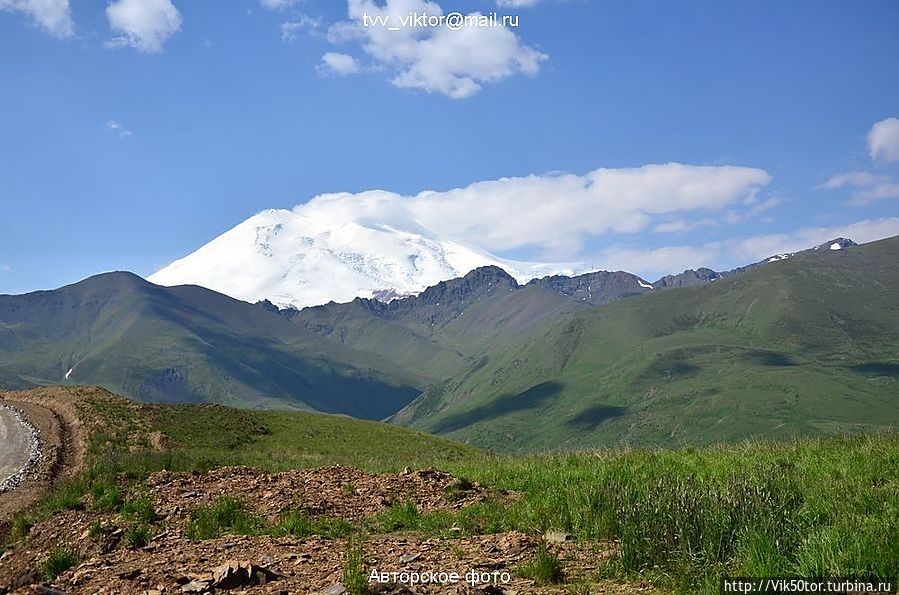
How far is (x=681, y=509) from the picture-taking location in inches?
405

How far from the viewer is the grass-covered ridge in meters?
8.82

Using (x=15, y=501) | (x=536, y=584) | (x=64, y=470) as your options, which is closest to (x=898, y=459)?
(x=536, y=584)

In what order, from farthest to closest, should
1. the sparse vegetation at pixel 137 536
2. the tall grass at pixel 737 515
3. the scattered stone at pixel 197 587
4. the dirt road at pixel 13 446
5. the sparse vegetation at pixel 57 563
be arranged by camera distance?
the dirt road at pixel 13 446 → the sparse vegetation at pixel 137 536 → the sparse vegetation at pixel 57 563 → the scattered stone at pixel 197 587 → the tall grass at pixel 737 515

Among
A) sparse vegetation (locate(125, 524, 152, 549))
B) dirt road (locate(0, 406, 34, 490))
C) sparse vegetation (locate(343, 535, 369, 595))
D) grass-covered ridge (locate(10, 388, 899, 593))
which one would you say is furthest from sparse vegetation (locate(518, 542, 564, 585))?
dirt road (locate(0, 406, 34, 490))

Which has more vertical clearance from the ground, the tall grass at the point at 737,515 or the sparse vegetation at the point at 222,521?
the tall grass at the point at 737,515

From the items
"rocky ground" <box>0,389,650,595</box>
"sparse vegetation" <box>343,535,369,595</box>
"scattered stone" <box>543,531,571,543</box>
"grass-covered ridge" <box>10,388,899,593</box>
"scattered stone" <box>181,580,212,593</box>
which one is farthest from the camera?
"scattered stone" <box>543,531,571,543</box>

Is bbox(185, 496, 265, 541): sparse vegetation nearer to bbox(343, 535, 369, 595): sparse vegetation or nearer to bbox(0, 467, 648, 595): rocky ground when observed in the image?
bbox(0, 467, 648, 595): rocky ground

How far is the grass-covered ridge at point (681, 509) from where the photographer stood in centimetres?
882

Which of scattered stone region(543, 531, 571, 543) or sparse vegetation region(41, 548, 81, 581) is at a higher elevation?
scattered stone region(543, 531, 571, 543)

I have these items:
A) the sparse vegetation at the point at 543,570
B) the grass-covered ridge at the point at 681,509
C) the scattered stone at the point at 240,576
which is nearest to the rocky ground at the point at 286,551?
the scattered stone at the point at 240,576

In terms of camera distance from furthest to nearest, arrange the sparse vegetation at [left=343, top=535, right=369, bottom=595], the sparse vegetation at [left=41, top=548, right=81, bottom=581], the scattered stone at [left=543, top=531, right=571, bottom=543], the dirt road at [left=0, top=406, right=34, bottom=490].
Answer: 1. the dirt road at [left=0, top=406, right=34, bottom=490]
2. the sparse vegetation at [left=41, top=548, right=81, bottom=581]
3. the scattered stone at [left=543, top=531, right=571, bottom=543]
4. the sparse vegetation at [left=343, top=535, right=369, bottom=595]

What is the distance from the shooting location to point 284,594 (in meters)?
9.43

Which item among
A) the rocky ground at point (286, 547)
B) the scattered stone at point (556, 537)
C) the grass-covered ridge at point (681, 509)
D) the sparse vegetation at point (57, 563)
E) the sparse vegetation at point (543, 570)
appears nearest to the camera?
the grass-covered ridge at point (681, 509)

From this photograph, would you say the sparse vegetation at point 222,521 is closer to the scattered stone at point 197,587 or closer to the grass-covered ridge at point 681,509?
the grass-covered ridge at point 681,509
